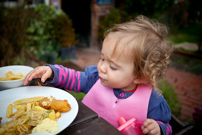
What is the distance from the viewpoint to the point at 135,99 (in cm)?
133

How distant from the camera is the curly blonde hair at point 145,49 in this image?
1.20 m

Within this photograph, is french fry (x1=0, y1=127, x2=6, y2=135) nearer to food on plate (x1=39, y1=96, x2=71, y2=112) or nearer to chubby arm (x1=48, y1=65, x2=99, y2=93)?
food on plate (x1=39, y1=96, x2=71, y2=112)

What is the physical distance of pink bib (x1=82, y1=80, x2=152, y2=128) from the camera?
132cm

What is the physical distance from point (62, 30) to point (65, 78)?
12.2ft

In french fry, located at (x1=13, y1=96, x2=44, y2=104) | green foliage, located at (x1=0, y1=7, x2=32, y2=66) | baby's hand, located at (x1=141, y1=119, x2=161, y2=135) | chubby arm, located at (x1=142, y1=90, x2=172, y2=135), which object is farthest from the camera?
green foliage, located at (x1=0, y1=7, x2=32, y2=66)

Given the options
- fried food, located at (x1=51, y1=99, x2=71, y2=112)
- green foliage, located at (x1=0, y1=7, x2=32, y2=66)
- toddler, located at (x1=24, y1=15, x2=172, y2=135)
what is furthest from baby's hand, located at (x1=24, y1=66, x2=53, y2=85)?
green foliage, located at (x1=0, y1=7, x2=32, y2=66)

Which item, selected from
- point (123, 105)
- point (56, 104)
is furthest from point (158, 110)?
point (56, 104)

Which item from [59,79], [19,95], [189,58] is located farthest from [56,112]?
[189,58]

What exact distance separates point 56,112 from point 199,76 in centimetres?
484

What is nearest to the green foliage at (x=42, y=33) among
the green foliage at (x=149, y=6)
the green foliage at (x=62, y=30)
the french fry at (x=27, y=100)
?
the green foliage at (x=62, y=30)

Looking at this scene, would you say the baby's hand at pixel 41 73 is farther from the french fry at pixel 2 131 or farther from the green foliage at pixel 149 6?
the green foliage at pixel 149 6

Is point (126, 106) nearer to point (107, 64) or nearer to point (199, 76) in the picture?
point (107, 64)

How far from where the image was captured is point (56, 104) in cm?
91

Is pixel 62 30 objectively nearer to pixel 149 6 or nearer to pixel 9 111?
pixel 149 6
